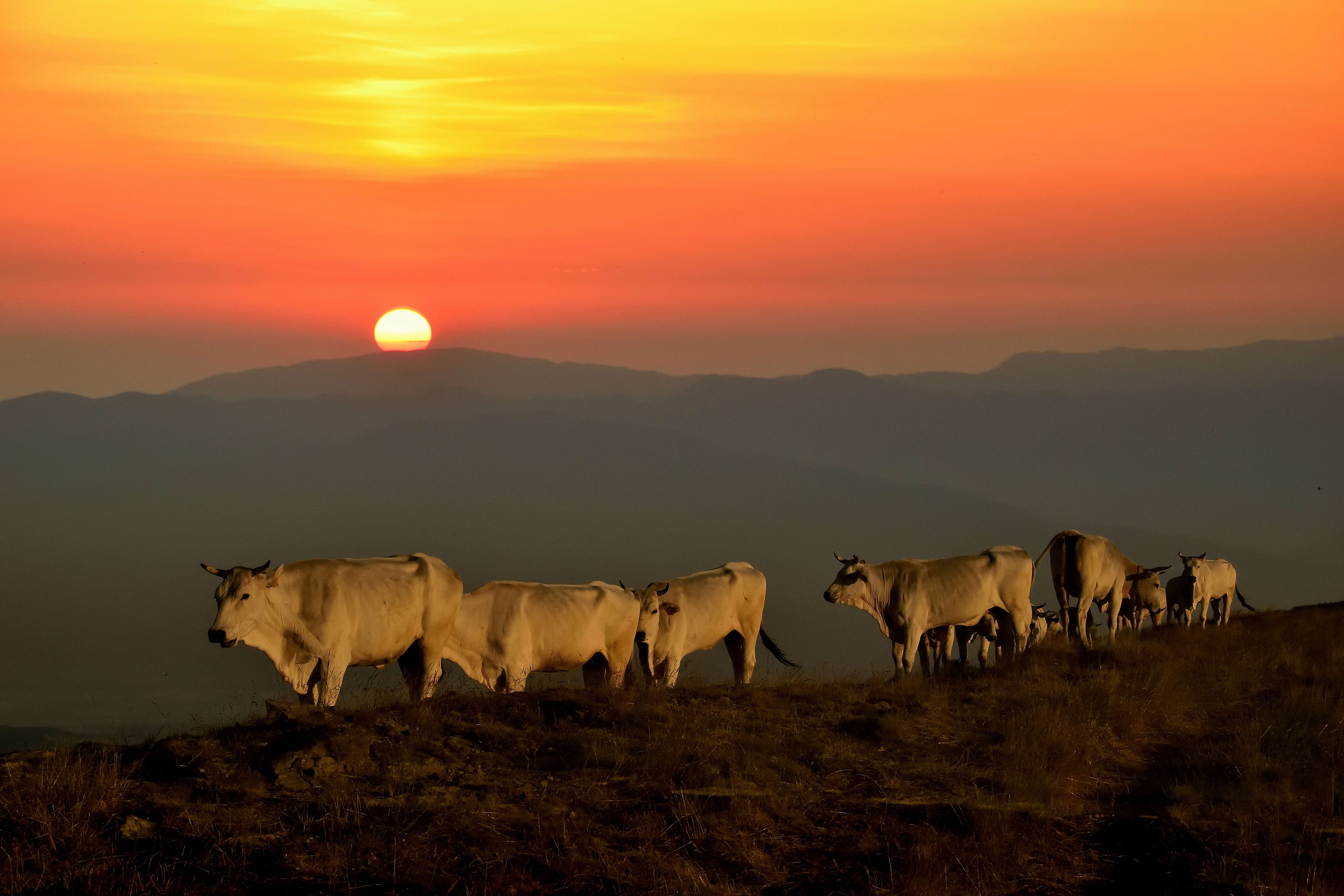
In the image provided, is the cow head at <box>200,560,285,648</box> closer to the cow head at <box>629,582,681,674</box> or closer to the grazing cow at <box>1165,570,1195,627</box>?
the cow head at <box>629,582,681,674</box>

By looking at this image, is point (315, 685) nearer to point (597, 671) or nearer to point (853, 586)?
point (597, 671)

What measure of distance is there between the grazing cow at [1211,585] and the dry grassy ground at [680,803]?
1464cm

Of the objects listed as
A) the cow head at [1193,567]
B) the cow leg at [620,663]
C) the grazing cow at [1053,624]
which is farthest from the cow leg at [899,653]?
the cow head at [1193,567]

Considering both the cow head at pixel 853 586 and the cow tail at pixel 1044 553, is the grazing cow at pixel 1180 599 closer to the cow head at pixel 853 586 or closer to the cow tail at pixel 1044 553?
the cow tail at pixel 1044 553

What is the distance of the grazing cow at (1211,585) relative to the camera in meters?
30.3

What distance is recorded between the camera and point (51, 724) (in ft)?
447

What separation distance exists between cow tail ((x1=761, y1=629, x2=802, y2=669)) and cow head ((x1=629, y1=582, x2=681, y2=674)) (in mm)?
1766

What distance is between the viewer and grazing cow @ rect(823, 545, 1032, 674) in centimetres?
2197

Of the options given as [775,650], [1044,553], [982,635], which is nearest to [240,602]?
[775,650]

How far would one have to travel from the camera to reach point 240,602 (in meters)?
16.0

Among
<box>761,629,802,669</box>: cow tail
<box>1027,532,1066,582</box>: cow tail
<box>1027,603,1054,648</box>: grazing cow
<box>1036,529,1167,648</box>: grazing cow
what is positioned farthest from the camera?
<box>1027,603,1054,648</box>: grazing cow

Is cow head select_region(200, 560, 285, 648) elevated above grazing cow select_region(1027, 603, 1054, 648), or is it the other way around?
cow head select_region(200, 560, 285, 648)

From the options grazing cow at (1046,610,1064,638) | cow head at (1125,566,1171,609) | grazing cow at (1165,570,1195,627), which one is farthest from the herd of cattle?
grazing cow at (1165,570,1195,627)

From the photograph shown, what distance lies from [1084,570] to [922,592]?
14.6ft
